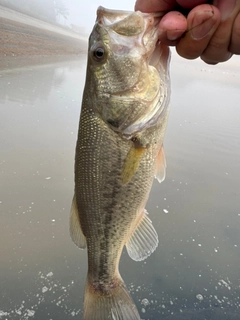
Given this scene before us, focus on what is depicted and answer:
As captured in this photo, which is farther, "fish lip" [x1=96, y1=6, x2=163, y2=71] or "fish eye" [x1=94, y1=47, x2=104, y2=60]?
"fish eye" [x1=94, y1=47, x2=104, y2=60]

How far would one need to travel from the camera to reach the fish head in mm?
1662

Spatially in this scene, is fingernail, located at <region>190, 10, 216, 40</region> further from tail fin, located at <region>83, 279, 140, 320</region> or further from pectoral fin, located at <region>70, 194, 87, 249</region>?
tail fin, located at <region>83, 279, 140, 320</region>

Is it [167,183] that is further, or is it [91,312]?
[167,183]

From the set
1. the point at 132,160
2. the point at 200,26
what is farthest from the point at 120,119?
the point at 200,26

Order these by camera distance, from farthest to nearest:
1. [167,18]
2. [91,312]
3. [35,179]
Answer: [35,179] < [91,312] < [167,18]

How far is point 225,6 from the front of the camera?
1514mm

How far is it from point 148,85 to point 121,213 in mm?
763

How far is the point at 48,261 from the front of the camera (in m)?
2.92

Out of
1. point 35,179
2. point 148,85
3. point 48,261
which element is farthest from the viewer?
point 35,179

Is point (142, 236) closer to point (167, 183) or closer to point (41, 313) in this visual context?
point (41, 313)

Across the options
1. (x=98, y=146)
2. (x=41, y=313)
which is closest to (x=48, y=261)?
(x=41, y=313)

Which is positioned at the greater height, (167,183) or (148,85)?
(148,85)

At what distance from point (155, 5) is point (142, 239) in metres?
1.40

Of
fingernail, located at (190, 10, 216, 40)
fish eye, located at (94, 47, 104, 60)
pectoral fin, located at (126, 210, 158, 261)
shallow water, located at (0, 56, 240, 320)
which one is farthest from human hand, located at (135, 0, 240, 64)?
shallow water, located at (0, 56, 240, 320)
